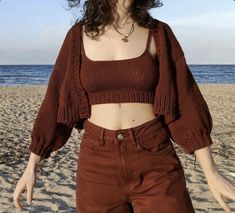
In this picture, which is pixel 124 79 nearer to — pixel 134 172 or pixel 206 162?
pixel 134 172

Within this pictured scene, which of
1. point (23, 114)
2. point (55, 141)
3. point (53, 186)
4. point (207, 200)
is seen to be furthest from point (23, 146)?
point (55, 141)

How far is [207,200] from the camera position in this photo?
5992mm

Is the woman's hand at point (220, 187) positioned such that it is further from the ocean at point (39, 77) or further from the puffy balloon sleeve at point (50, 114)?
the ocean at point (39, 77)

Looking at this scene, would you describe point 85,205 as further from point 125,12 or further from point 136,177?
point 125,12

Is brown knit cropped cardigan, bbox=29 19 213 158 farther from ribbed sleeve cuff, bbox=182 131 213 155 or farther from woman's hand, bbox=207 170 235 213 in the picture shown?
woman's hand, bbox=207 170 235 213

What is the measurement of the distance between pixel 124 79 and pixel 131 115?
0.57 ft

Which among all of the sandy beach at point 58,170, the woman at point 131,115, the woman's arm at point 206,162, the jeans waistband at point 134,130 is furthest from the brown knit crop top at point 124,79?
the sandy beach at point 58,170

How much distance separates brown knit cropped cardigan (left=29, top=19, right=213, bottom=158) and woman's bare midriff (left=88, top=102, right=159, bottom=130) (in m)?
0.05

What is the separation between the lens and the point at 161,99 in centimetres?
244

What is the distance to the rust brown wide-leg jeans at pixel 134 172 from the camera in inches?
93.6

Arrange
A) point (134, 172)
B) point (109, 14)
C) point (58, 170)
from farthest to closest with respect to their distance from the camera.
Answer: point (58, 170) < point (109, 14) < point (134, 172)

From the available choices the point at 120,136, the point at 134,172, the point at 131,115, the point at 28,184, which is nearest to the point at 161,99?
the point at 131,115

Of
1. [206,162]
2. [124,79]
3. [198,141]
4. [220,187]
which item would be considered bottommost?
[220,187]

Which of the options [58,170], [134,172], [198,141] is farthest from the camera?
[58,170]
